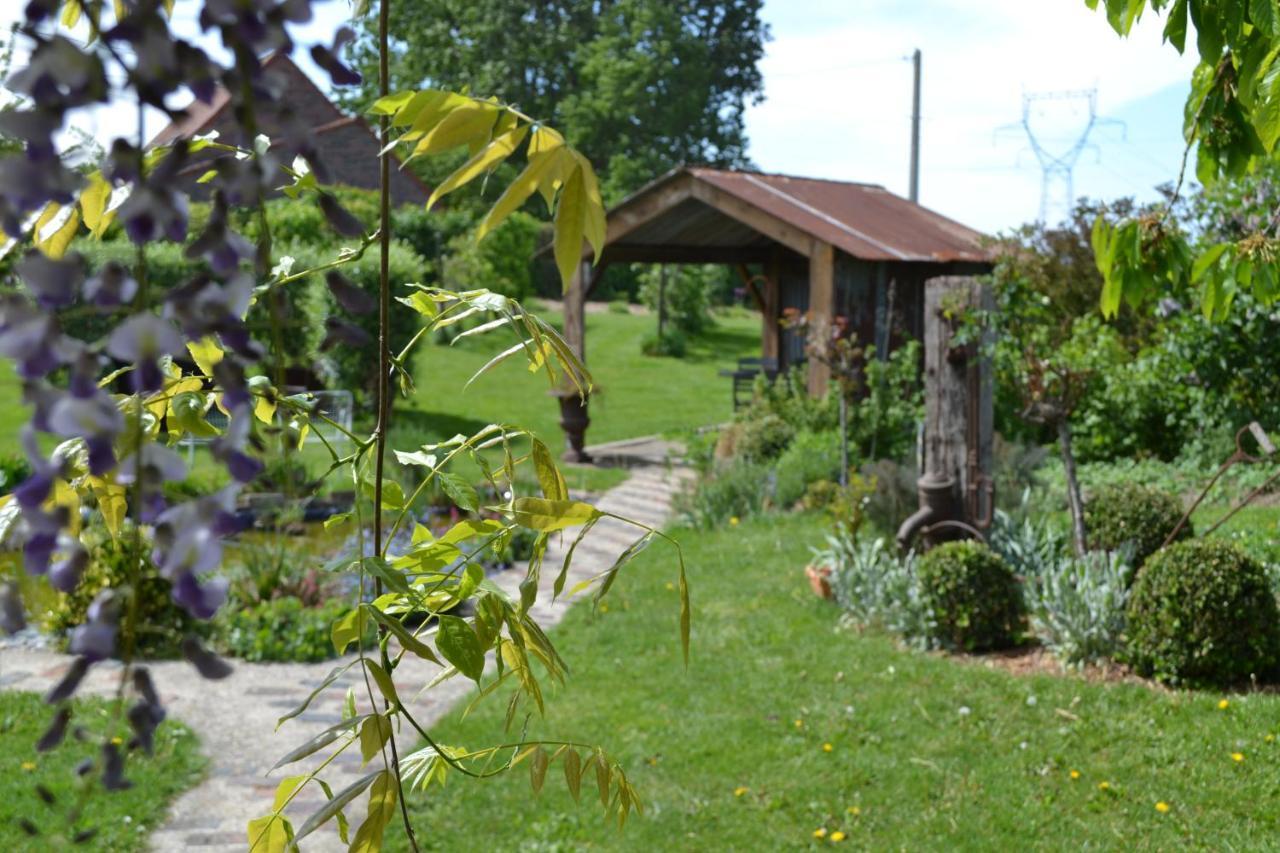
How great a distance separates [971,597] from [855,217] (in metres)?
8.21

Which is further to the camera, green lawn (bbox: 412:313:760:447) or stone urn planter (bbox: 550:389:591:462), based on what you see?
green lawn (bbox: 412:313:760:447)

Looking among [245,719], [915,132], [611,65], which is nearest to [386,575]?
[245,719]

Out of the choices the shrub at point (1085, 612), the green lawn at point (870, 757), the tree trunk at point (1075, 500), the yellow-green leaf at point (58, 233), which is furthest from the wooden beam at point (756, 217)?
the yellow-green leaf at point (58, 233)

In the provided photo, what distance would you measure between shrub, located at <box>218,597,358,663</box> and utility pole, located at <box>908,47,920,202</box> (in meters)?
18.3

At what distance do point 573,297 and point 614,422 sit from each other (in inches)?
137

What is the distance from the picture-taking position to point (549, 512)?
1431mm

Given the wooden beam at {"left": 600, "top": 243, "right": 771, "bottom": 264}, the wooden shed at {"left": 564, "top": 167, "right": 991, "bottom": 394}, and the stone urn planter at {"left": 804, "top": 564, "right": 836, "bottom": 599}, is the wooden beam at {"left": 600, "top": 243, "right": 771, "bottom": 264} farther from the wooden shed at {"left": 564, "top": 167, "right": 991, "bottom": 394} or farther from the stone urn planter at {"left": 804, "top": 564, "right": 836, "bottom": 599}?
the stone urn planter at {"left": 804, "top": 564, "right": 836, "bottom": 599}

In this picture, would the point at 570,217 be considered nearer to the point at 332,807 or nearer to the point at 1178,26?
the point at 332,807

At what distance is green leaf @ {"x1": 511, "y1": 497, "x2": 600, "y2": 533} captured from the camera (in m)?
1.42

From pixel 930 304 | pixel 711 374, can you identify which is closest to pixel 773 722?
pixel 930 304

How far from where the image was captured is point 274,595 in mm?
7137

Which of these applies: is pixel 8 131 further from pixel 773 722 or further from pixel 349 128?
pixel 349 128

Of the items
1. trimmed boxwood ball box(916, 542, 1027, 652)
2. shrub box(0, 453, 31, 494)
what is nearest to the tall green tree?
shrub box(0, 453, 31, 494)

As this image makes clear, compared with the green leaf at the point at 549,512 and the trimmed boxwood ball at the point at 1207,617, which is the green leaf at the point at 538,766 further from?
the trimmed boxwood ball at the point at 1207,617
